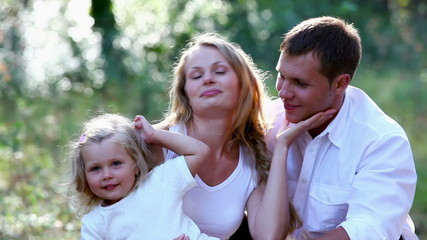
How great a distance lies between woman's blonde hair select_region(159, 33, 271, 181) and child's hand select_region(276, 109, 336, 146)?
0.17 m

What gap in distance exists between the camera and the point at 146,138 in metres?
3.54

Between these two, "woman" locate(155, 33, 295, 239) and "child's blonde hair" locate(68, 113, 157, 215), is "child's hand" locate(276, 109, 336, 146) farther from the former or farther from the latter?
"child's blonde hair" locate(68, 113, 157, 215)

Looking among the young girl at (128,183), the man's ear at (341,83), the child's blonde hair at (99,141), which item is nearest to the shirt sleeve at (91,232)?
Answer: the young girl at (128,183)

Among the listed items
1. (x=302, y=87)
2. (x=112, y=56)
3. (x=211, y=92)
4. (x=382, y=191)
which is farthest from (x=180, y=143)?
(x=112, y=56)

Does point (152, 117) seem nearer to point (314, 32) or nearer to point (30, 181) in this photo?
point (30, 181)

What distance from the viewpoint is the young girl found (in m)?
3.40

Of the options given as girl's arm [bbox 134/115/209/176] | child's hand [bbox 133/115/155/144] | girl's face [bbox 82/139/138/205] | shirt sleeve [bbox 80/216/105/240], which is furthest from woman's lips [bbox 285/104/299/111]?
shirt sleeve [bbox 80/216/105/240]

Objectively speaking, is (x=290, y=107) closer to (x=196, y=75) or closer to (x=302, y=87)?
(x=302, y=87)

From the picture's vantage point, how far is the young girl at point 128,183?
3.40 m

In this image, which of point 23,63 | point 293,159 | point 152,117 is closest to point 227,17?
point 152,117

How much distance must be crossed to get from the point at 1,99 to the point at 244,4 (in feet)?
8.92

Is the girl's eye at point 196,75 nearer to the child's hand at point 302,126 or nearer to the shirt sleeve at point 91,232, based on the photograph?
the child's hand at point 302,126

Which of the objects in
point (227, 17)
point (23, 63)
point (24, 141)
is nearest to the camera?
point (24, 141)

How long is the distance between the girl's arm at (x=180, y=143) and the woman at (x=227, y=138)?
0.16 meters
